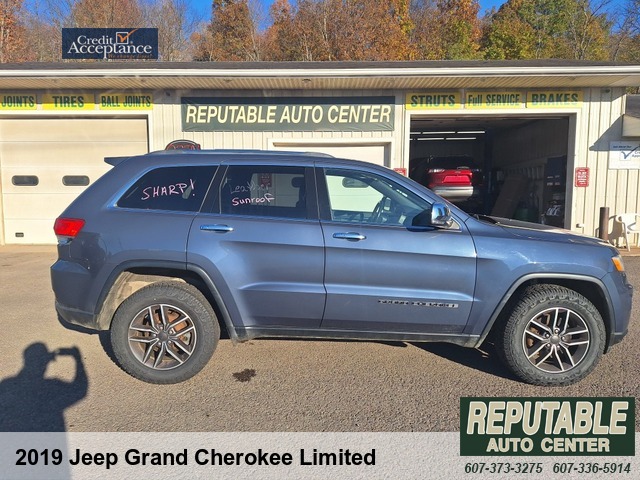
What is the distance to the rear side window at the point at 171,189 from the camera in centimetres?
392

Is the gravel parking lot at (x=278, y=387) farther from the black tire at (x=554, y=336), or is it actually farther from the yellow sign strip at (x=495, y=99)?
the yellow sign strip at (x=495, y=99)

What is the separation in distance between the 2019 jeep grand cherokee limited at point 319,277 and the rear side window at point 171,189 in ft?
0.04

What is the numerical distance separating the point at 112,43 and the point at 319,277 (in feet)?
36.8

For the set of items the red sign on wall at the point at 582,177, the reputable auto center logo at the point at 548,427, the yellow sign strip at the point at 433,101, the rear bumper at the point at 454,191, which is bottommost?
the reputable auto center logo at the point at 548,427

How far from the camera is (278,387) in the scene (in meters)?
3.84

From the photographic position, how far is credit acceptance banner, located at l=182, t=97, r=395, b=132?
10578 millimetres

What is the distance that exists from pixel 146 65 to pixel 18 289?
5.05 m

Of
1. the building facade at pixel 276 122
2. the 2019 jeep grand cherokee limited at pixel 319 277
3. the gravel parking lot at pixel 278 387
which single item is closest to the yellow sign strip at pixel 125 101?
the building facade at pixel 276 122

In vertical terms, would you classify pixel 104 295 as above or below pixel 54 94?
below

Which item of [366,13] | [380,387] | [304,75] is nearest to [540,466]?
[380,387]

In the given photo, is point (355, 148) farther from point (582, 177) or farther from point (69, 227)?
point (69, 227)

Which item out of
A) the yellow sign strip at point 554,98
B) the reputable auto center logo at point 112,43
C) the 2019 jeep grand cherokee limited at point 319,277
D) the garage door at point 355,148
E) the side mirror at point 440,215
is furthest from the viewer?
the reputable auto center logo at point 112,43

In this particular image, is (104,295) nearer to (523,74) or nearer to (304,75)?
(304,75)

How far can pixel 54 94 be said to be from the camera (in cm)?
1060
